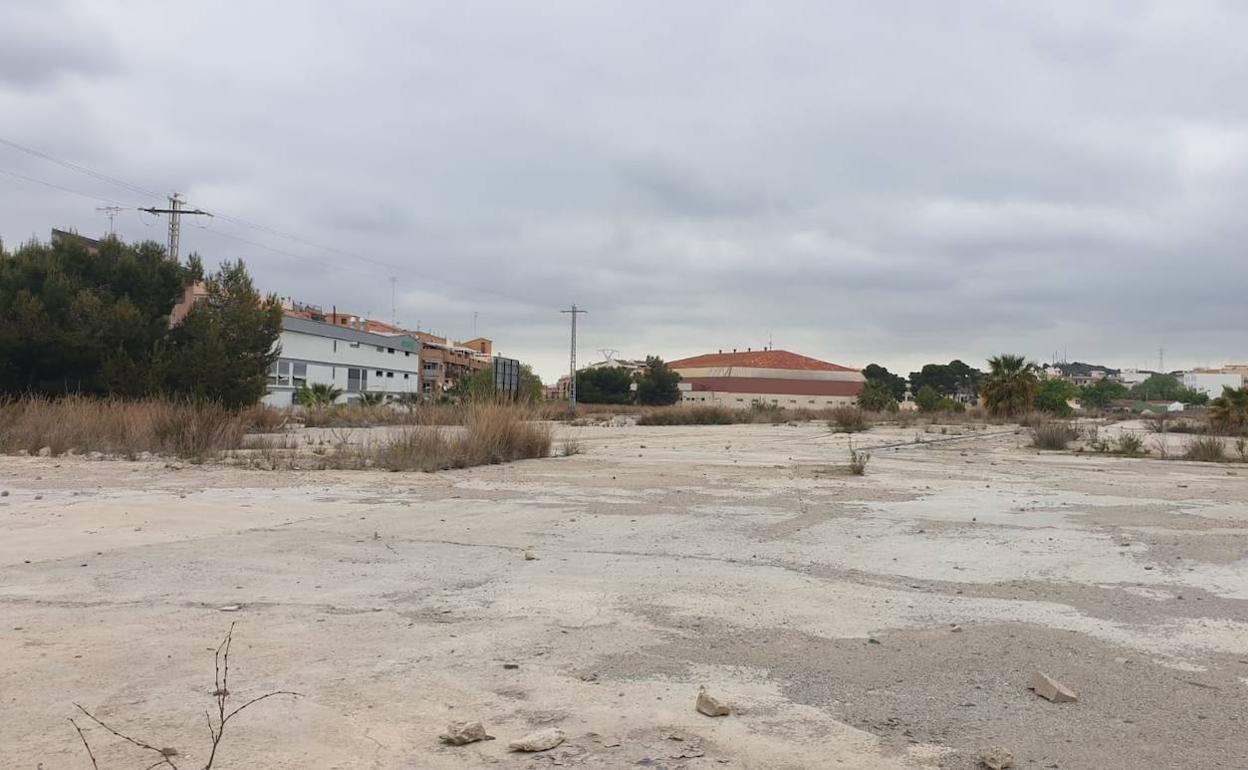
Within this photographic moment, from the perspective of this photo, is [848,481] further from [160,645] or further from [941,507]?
[160,645]

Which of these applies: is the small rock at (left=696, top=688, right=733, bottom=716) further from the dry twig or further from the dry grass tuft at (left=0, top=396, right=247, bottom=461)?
the dry grass tuft at (left=0, top=396, right=247, bottom=461)

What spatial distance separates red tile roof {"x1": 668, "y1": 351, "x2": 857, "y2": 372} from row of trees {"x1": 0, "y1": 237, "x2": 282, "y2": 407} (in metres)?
108

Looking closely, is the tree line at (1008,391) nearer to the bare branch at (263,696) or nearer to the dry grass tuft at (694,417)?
the dry grass tuft at (694,417)

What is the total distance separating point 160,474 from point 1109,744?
11.9 metres

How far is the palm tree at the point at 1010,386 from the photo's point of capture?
5162 cm

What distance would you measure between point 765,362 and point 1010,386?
81.7 metres

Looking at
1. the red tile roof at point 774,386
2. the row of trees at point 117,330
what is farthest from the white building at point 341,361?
the red tile roof at point 774,386

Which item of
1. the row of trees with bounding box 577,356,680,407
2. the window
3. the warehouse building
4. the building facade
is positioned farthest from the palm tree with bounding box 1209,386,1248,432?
the building facade

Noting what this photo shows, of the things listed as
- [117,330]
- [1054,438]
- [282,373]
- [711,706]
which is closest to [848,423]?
[1054,438]

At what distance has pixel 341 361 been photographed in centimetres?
7294

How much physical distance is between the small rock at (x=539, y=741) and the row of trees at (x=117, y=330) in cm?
2431

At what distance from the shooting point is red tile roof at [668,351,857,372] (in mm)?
132875

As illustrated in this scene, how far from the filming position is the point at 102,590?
195 inches

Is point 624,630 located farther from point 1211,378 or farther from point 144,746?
point 1211,378
